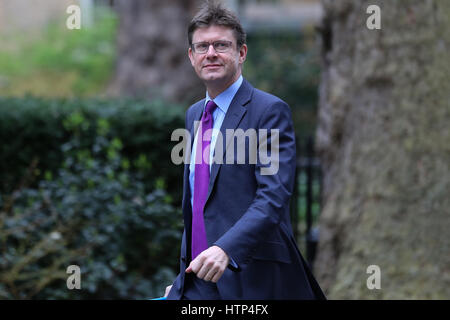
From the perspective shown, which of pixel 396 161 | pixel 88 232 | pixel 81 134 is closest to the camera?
pixel 396 161

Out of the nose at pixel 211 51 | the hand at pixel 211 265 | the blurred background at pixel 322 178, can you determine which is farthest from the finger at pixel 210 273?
the blurred background at pixel 322 178

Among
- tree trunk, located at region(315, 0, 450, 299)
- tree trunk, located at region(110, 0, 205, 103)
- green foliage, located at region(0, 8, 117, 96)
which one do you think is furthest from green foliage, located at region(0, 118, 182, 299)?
green foliage, located at region(0, 8, 117, 96)

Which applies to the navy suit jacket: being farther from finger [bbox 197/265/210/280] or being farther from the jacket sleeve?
finger [bbox 197/265/210/280]

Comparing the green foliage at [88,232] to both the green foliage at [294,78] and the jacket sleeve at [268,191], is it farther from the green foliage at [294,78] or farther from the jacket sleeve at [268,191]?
the green foliage at [294,78]

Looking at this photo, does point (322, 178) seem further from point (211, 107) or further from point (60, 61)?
point (60, 61)

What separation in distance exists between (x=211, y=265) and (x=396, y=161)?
115 inches

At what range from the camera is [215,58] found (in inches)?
109

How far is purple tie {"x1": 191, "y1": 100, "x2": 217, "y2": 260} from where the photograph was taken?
280 cm

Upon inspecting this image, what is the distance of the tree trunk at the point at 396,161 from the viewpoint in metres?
4.91

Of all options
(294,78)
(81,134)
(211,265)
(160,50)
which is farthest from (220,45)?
(294,78)

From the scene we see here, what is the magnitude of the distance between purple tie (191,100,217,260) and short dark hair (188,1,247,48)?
1.11 ft

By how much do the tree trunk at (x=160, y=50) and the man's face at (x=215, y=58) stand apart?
347 inches
